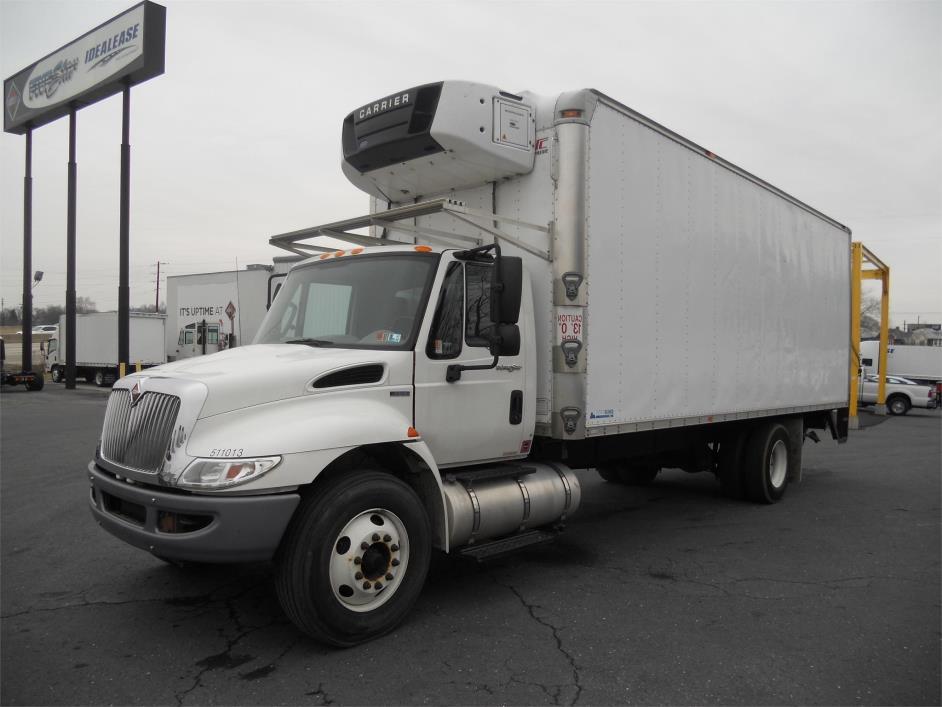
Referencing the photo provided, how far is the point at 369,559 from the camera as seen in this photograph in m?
4.32

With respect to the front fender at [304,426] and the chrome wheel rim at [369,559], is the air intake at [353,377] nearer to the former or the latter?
the front fender at [304,426]

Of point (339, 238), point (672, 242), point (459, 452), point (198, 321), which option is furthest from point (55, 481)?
point (198, 321)

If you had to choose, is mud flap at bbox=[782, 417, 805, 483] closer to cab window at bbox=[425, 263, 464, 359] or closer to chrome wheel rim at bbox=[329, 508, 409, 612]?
cab window at bbox=[425, 263, 464, 359]

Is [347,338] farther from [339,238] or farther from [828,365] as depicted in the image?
[828,365]

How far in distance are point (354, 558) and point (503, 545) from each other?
1375 mm

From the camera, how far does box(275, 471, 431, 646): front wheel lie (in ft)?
13.2

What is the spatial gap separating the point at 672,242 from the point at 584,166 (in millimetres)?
1580

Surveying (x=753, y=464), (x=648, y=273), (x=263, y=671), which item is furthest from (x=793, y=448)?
(x=263, y=671)

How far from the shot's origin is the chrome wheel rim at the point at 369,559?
A: 420 cm

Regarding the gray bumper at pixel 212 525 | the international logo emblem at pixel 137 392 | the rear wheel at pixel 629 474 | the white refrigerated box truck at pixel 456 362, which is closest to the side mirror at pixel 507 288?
the white refrigerated box truck at pixel 456 362

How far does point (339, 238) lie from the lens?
600 centimetres

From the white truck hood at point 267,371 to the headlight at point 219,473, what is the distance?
0.30m

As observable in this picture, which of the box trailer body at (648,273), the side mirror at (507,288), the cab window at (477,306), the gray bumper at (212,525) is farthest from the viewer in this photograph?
the box trailer body at (648,273)

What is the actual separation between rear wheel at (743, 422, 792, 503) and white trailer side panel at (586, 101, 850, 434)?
43 cm
